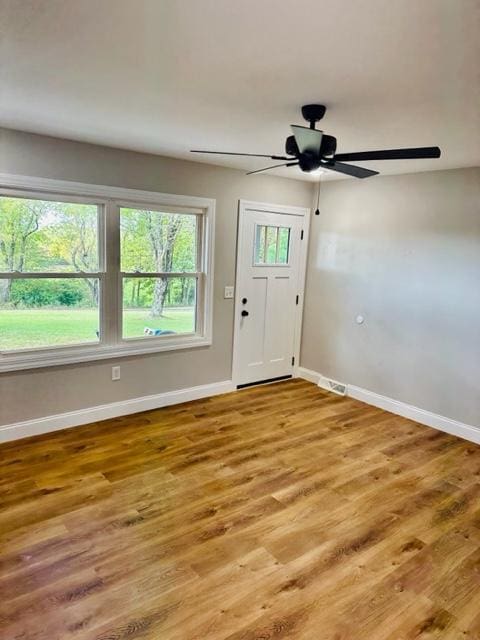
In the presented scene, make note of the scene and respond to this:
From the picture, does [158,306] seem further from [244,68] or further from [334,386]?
[244,68]

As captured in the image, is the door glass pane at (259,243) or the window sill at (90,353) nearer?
the window sill at (90,353)

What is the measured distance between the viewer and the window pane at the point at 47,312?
328cm

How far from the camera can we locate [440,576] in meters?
2.13

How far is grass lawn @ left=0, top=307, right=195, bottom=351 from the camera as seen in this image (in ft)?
10.8

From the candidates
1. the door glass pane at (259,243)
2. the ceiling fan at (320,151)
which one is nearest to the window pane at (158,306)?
the door glass pane at (259,243)

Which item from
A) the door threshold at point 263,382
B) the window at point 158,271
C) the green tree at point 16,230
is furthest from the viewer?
the door threshold at point 263,382

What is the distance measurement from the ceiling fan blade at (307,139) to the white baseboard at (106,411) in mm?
2798

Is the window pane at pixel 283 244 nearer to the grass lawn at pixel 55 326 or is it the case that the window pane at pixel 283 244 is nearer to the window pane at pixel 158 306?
the window pane at pixel 158 306

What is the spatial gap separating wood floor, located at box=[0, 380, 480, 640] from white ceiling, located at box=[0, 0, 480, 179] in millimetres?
2420

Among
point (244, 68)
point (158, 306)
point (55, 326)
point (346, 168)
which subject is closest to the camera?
point (244, 68)

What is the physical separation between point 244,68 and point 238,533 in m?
2.45

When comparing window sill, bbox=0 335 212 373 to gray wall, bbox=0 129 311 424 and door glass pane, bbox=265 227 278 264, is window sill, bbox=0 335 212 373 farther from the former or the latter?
door glass pane, bbox=265 227 278 264

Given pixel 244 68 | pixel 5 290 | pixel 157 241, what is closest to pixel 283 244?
pixel 157 241

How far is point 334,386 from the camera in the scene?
15.8 feet
